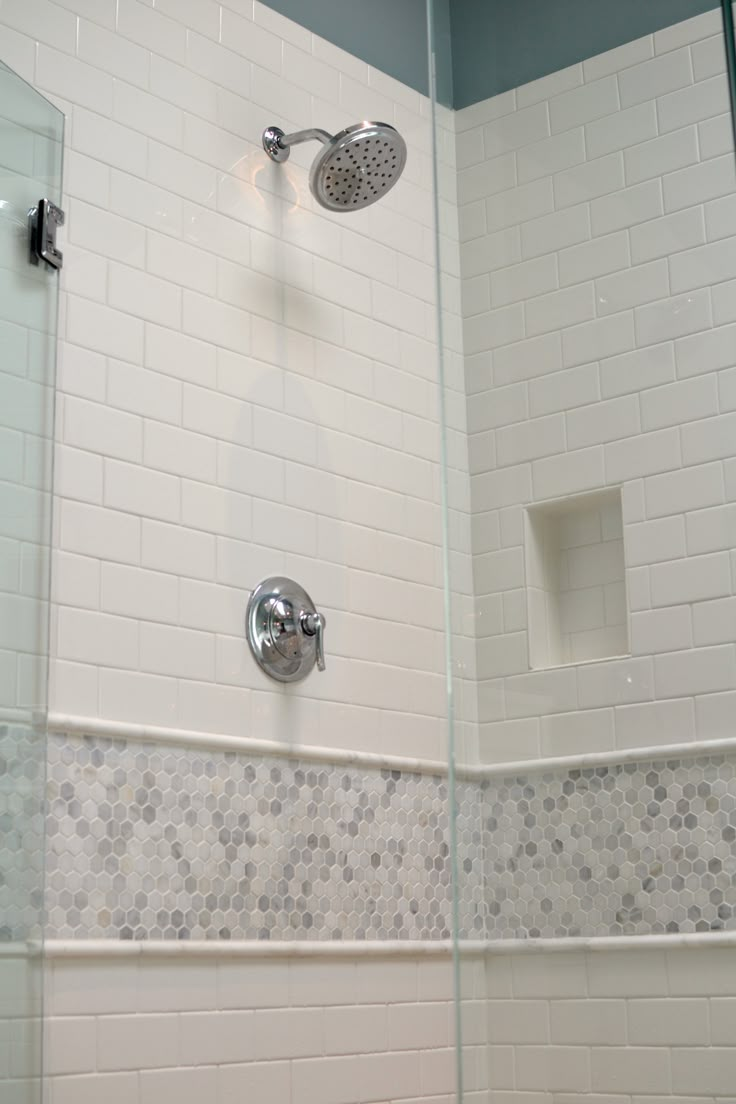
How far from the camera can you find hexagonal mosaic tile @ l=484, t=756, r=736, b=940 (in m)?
1.28

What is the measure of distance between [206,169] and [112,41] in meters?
0.30

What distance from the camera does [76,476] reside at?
238 cm

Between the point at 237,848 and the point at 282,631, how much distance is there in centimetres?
43

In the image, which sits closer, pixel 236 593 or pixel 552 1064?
pixel 552 1064

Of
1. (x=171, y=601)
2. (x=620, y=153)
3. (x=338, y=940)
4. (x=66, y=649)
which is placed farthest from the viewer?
(x=338, y=940)

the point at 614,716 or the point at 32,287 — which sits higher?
the point at 32,287

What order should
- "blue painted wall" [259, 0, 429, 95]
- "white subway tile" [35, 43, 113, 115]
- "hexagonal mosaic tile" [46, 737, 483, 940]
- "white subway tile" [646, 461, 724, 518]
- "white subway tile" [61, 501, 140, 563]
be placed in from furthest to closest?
"blue painted wall" [259, 0, 429, 95] < "white subway tile" [35, 43, 113, 115] < "white subway tile" [61, 501, 140, 563] < "hexagonal mosaic tile" [46, 737, 483, 940] < "white subway tile" [646, 461, 724, 518]

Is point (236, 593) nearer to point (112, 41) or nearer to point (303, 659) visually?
point (303, 659)

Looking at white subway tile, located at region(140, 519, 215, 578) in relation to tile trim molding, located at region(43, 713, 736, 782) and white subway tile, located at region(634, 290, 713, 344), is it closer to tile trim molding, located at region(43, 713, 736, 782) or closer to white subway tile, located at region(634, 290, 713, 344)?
tile trim molding, located at region(43, 713, 736, 782)

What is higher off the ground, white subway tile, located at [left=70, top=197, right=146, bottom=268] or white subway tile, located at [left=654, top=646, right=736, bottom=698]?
white subway tile, located at [left=70, top=197, right=146, bottom=268]

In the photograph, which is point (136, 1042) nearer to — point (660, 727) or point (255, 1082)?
point (255, 1082)

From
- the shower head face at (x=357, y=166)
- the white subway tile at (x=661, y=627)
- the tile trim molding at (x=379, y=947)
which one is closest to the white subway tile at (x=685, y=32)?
the white subway tile at (x=661, y=627)

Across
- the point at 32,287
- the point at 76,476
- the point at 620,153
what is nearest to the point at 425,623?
the point at 76,476

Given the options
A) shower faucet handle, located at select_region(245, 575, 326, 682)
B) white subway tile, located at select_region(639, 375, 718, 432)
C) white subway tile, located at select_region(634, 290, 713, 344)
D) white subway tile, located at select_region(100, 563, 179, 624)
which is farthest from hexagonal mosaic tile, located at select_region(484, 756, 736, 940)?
shower faucet handle, located at select_region(245, 575, 326, 682)
